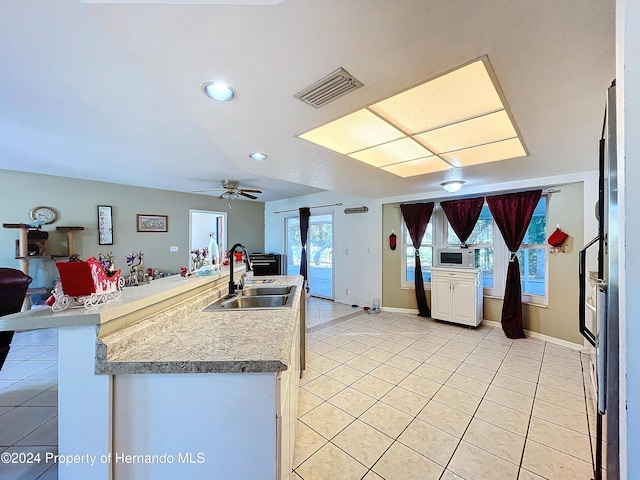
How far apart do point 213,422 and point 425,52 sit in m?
1.73

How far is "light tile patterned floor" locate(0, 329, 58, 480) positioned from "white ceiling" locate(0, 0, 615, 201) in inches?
86.7

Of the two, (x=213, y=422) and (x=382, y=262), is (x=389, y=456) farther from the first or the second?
(x=382, y=262)

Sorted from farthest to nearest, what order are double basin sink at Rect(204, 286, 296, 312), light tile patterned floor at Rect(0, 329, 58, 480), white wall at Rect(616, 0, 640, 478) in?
double basin sink at Rect(204, 286, 296, 312), light tile patterned floor at Rect(0, 329, 58, 480), white wall at Rect(616, 0, 640, 478)

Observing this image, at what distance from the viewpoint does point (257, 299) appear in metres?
2.25

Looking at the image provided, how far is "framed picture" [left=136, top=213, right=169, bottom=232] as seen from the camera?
5.05 metres

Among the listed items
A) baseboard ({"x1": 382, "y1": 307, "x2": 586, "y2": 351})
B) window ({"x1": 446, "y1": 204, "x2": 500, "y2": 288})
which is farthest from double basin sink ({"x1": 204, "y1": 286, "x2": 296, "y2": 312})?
baseboard ({"x1": 382, "y1": 307, "x2": 586, "y2": 351})

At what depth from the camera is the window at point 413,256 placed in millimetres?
4604

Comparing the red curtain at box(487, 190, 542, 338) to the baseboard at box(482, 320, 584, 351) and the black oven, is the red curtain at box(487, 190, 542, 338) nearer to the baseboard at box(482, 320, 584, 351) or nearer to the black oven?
the baseboard at box(482, 320, 584, 351)

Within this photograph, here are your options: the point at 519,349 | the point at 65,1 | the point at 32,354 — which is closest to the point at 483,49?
the point at 65,1

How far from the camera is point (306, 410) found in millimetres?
2016

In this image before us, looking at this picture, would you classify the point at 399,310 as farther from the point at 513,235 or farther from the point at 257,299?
the point at 257,299

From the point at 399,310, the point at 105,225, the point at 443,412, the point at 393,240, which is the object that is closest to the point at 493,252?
the point at 393,240

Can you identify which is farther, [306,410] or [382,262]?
[382,262]

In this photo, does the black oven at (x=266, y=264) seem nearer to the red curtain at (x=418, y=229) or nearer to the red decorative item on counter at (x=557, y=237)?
the red curtain at (x=418, y=229)
